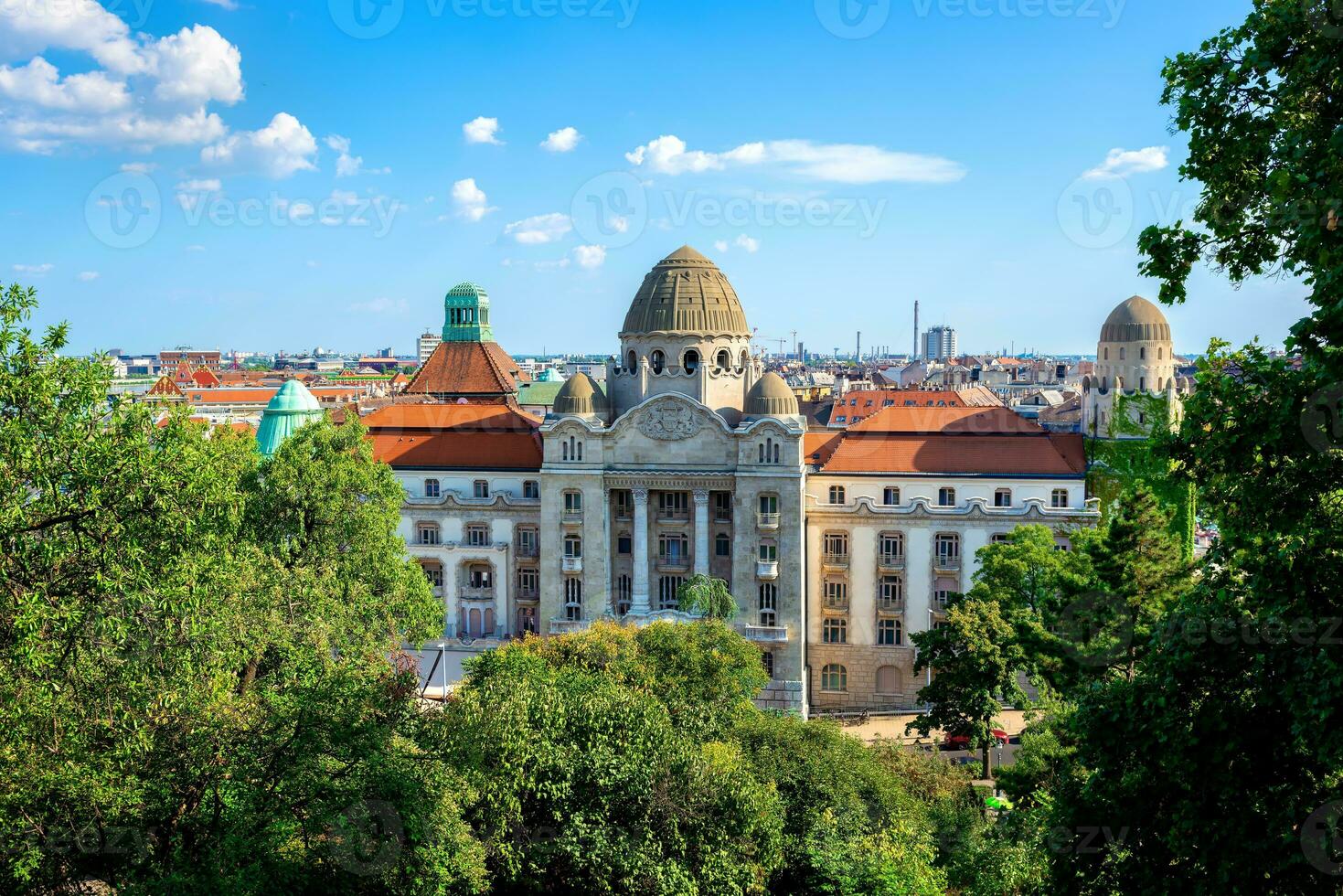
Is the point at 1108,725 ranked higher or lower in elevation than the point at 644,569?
higher

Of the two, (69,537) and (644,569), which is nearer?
(69,537)

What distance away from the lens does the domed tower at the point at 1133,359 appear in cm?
7406

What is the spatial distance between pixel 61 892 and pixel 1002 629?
3785 centimetres

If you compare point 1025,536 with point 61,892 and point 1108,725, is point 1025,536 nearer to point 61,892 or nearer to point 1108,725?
point 1108,725

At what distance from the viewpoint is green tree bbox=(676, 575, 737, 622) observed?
63.2 metres

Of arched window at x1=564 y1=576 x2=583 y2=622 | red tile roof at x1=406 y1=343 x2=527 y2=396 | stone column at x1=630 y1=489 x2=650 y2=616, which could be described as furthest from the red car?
red tile roof at x1=406 y1=343 x2=527 y2=396

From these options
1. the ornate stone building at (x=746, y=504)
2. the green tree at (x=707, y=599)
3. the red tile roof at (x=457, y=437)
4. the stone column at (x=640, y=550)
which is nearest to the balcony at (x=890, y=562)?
the ornate stone building at (x=746, y=504)

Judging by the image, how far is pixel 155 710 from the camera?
26922 mm

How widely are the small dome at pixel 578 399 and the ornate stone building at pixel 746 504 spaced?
0.42 ft

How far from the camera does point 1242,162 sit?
18844 millimetres

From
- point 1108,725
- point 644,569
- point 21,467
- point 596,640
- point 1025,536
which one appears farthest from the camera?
point 644,569

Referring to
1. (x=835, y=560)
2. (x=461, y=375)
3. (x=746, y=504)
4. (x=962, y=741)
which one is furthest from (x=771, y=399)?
(x=461, y=375)

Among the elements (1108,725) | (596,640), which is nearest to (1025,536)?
(596,640)

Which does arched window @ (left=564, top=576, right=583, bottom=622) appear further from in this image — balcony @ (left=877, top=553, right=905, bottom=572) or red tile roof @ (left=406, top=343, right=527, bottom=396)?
red tile roof @ (left=406, top=343, right=527, bottom=396)
